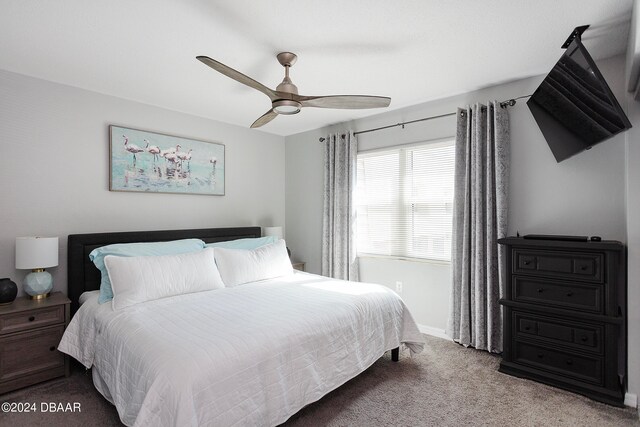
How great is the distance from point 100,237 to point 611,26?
14.5ft

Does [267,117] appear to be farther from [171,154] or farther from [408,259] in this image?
[408,259]

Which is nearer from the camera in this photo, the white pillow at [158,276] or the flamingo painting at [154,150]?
the white pillow at [158,276]

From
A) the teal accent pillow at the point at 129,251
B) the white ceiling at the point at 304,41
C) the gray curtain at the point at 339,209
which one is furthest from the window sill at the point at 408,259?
the teal accent pillow at the point at 129,251

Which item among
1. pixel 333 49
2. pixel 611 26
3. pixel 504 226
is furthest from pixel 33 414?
pixel 611 26

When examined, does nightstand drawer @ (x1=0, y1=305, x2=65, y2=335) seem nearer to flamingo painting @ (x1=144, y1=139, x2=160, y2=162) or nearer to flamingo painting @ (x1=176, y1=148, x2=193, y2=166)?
flamingo painting @ (x1=144, y1=139, x2=160, y2=162)

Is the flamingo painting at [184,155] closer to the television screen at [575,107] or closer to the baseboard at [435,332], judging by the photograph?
the baseboard at [435,332]

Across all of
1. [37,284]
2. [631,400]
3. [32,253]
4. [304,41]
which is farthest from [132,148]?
[631,400]

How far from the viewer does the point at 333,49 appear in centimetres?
251

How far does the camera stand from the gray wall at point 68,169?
2.82 m

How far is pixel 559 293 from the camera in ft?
8.43

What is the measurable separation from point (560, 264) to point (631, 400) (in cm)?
98

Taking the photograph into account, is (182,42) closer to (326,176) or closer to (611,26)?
(326,176)

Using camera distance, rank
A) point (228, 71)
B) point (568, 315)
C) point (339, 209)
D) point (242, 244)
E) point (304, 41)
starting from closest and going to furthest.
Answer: point (228, 71) → point (304, 41) → point (568, 315) → point (242, 244) → point (339, 209)

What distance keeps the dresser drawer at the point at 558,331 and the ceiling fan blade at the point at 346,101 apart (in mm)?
2082
